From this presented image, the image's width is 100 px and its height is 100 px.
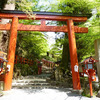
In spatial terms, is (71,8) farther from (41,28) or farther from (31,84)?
(31,84)

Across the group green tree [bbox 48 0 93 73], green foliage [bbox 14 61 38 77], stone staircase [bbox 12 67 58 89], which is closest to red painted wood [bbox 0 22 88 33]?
green tree [bbox 48 0 93 73]

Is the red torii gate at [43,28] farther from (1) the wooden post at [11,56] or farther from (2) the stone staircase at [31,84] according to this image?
(2) the stone staircase at [31,84]

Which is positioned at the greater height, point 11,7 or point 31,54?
point 11,7

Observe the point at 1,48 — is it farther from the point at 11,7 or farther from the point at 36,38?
the point at 11,7

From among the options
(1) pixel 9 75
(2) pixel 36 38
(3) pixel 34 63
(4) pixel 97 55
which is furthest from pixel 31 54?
(4) pixel 97 55

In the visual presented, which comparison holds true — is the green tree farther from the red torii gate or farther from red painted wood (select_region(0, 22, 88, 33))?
red painted wood (select_region(0, 22, 88, 33))

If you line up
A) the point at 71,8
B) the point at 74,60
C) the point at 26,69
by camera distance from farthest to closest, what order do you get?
1. the point at 26,69
2. the point at 71,8
3. the point at 74,60

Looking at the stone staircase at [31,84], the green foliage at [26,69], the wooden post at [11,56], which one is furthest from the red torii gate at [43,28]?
the green foliage at [26,69]

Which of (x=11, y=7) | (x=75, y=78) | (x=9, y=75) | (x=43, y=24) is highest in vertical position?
(x=11, y=7)

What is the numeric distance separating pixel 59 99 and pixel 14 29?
579cm

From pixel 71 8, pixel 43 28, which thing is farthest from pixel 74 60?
pixel 71 8

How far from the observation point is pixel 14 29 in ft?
21.8

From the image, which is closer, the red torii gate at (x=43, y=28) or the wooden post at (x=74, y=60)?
the wooden post at (x=74, y=60)

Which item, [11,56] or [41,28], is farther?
[41,28]
